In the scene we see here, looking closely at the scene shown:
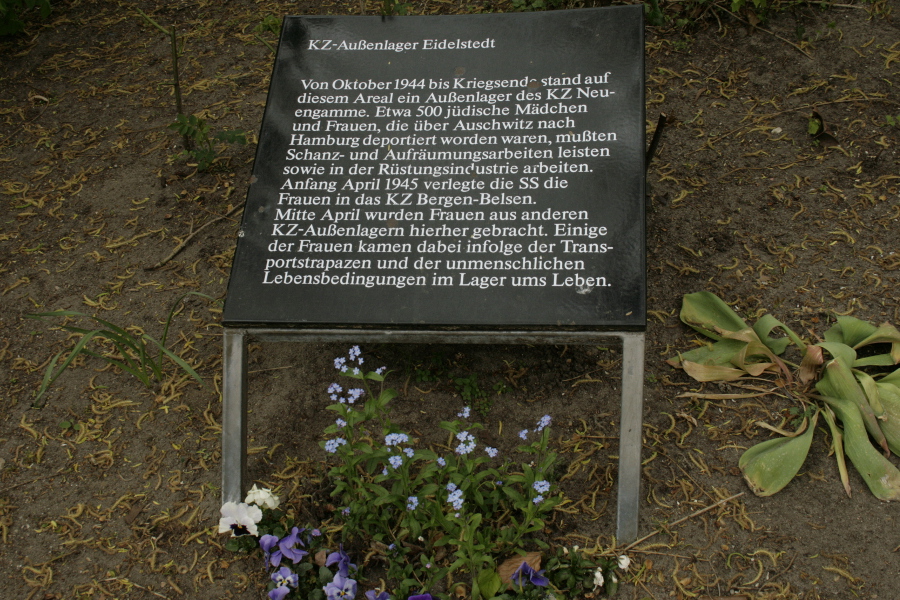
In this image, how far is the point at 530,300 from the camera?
2262 mm

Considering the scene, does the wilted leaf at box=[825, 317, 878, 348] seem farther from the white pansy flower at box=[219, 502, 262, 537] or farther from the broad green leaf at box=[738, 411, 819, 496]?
the white pansy flower at box=[219, 502, 262, 537]

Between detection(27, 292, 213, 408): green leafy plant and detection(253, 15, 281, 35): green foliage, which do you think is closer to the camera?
detection(27, 292, 213, 408): green leafy plant

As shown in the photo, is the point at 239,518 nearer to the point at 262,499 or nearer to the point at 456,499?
the point at 262,499

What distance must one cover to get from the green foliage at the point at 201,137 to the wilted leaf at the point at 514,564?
7.43 feet

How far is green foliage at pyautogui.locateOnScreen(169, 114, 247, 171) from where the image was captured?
337cm

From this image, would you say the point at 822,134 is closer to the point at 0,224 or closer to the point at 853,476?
the point at 853,476

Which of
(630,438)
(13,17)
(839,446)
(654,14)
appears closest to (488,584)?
(630,438)

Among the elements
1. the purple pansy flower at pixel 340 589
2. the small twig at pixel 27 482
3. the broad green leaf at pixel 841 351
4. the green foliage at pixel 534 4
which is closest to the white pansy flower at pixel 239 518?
the purple pansy flower at pixel 340 589

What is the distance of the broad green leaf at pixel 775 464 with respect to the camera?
2371mm

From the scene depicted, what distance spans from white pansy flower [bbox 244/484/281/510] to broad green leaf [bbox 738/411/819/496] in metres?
1.59

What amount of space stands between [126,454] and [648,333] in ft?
6.77

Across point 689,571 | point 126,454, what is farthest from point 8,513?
point 689,571

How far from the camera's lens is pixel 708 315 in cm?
280

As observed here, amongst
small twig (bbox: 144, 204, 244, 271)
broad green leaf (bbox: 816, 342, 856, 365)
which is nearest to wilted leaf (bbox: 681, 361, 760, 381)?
broad green leaf (bbox: 816, 342, 856, 365)
